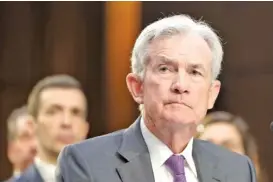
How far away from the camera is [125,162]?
1.21 m

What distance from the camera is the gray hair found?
1.22m

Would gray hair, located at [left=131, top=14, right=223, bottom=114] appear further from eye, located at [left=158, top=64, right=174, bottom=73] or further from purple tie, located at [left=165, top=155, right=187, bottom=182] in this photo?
purple tie, located at [left=165, top=155, right=187, bottom=182]

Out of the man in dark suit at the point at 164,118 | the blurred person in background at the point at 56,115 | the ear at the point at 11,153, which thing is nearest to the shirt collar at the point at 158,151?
the man in dark suit at the point at 164,118

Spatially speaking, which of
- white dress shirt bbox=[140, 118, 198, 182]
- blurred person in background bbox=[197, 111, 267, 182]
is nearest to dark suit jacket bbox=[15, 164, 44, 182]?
blurred person in background bbox=[197, 111, 267, 182]

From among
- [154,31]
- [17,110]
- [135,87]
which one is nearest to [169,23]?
[154,31]

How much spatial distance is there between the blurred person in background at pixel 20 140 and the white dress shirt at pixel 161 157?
0.97 meters

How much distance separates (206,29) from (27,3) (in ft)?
4.02

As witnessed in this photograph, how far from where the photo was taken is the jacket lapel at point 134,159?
119cm

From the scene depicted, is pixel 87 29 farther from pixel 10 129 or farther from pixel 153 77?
pixel 153 77

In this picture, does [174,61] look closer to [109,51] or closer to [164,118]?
[164,118]

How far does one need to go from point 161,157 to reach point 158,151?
1 centimetres

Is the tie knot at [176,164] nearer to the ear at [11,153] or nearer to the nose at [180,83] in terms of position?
the nose at [180,83]

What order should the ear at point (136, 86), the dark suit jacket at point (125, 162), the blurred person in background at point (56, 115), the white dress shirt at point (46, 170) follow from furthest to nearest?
1. the blurred person in background at point (56, 115)
2. the white dress shirt at point (46, 170)
3. the ear at point (136, 86)
4. the dark suit jacket at point (125, 162)

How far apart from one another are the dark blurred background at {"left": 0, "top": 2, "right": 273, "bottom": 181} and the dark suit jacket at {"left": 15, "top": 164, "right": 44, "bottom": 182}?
19cm
